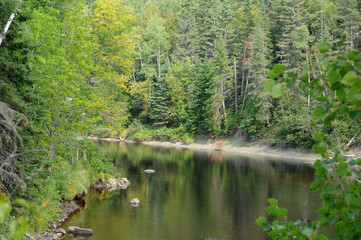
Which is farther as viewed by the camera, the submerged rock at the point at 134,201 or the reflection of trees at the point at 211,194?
the submerged rock at the point at 134,201

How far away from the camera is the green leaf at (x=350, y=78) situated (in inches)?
61.6

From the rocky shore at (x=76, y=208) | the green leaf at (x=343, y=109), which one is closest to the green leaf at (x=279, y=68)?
the green leaf at (x=343, y=109)

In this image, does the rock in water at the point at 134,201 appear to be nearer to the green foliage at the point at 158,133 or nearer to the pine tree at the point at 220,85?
the pine tree at the point at 220,85

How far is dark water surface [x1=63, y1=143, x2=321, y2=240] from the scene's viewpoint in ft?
51.1

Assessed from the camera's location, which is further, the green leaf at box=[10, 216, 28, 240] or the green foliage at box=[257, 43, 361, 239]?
the green foliage at box=[257, 43, 361, 239]

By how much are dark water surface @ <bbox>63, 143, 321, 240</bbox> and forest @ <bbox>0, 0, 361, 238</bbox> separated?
253cm

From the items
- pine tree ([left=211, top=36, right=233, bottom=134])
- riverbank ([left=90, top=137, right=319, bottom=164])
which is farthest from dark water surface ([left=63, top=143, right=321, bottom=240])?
pine tree ([left=211, top=36, right=233, bottom=134])

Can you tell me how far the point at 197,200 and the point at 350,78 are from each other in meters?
20.1

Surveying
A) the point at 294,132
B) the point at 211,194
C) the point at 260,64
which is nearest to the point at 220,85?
the point at 260,64

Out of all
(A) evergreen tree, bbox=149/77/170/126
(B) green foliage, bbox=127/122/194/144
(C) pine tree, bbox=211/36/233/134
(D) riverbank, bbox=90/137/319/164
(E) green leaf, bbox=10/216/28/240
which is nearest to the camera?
(E) green leaf, bbox=10/216/28/240

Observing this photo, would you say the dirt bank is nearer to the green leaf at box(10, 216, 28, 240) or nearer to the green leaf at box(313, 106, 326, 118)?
the green leaf at box(313, 106, 326, 118)

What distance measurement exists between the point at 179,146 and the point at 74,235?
38.6 m

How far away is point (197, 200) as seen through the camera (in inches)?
827

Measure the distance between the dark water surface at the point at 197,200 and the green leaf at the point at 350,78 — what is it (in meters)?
Result: 14.0
